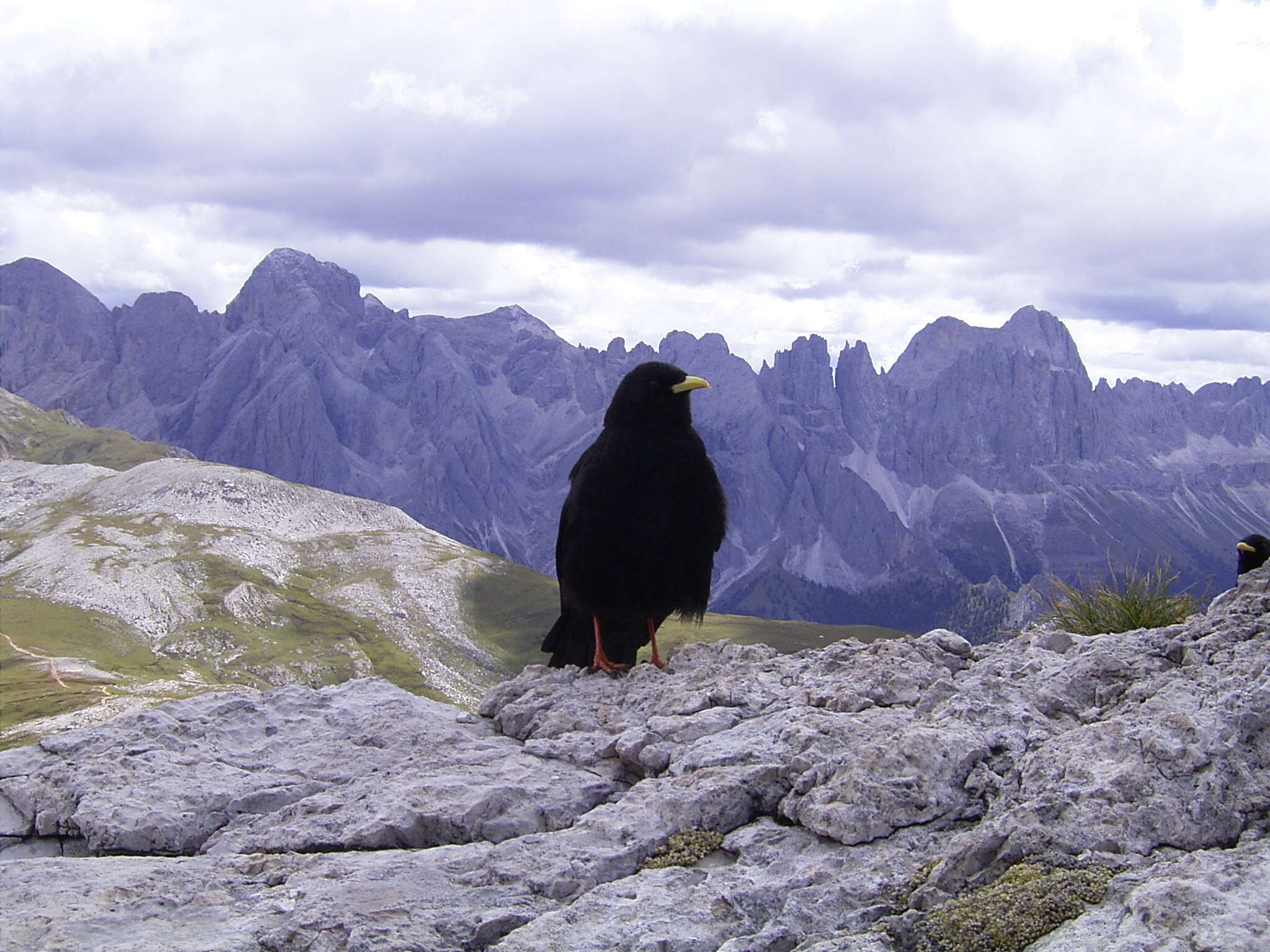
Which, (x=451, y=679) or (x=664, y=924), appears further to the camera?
(x=451, y=679)

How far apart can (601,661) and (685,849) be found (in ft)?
17.2

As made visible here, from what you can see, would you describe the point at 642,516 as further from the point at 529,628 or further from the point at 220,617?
the point at 529,628

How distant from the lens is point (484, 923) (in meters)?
5.72

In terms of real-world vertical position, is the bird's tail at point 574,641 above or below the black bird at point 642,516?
below

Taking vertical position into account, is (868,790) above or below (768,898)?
above

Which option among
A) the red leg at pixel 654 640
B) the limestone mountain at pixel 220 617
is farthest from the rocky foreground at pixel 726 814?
the limestone mountain at pixel 220 617

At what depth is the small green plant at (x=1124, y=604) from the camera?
34.9 feet

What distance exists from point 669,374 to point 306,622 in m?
158

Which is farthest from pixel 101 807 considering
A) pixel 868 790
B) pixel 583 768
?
pixel 868 790

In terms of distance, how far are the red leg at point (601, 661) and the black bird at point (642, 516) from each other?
0.04ft

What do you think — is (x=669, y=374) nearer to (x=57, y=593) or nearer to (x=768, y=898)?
(x=768, y=898)

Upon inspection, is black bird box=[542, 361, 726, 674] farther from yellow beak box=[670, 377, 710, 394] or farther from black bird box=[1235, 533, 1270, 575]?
black bird box=[1235, 533, 1270, 575]

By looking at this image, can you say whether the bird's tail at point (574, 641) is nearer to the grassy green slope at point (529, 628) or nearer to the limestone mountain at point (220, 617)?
the limestone mountain at point (220, 617)

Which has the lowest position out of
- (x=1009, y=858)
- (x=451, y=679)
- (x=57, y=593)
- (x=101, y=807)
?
(x=451, y=679)
